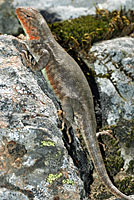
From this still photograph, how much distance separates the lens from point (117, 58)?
5871 millimetres

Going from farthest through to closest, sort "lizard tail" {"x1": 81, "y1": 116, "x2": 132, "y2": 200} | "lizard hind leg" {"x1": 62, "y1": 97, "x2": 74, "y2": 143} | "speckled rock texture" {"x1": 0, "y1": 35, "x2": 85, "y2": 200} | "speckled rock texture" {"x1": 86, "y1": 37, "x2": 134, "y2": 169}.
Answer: "speckled rock texture" {"x1": 86, "y1": 37, "x2": 134, "y2": 169}, "lizard hind leg" {"x1": 62, "y1": 97, "x2": 74, "y2": 143}, "lizard tail" {"x1": 81, "y1": 116, "x2": 132, "y2": 200}, "speckled rock texture" {"x1": 0, "y1": 35, "x2": 85, "y2": 200}

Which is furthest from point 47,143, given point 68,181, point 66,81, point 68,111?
point 66,81

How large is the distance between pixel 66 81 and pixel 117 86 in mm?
1555

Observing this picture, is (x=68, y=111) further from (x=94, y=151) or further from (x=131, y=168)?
(x=131, y=168)

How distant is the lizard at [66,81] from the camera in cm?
444

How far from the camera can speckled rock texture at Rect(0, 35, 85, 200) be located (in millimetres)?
2889

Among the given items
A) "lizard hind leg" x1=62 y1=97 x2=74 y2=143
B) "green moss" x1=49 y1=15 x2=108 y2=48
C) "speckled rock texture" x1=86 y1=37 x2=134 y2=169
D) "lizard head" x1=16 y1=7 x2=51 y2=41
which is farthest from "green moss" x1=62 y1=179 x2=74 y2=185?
"green moss" x1=49 y1=15 x2=108 y2=48

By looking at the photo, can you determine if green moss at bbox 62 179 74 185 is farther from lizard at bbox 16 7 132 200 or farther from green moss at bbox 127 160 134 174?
green moss at bbox 127 160 134 174

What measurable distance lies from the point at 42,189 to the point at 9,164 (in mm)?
487

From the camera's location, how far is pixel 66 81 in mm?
4586

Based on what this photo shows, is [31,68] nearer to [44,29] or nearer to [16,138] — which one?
[44,29]

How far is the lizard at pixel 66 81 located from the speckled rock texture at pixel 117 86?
0.96 meters

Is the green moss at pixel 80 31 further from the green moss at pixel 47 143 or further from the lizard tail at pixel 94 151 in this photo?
the green moss at pixel 47 143

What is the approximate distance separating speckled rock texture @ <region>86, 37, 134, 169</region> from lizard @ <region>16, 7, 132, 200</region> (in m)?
0.96
